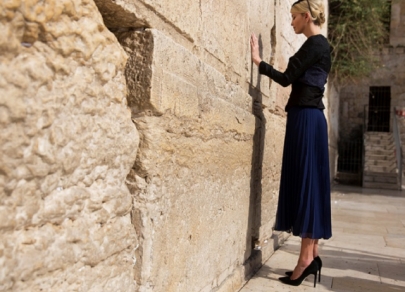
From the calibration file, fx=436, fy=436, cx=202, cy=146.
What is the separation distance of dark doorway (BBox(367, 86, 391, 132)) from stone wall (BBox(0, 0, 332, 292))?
15198 mm

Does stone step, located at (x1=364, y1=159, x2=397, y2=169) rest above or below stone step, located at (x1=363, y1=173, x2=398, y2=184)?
above

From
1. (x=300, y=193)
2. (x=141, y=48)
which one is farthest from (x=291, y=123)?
(x=141, y=48)

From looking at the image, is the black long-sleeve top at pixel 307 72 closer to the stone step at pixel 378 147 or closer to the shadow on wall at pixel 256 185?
the shadow on wall at pixel 256 185

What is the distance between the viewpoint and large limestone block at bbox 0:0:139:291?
95 cm

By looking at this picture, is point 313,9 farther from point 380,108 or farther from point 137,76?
point 380,108

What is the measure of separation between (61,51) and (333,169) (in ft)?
41.3

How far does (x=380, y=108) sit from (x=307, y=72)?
591 inches

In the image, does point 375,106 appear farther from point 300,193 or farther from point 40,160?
point 40,160

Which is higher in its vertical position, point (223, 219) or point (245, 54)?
point (245, 54)

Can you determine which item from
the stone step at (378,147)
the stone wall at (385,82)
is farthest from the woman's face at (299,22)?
the stone wall at (385,82)

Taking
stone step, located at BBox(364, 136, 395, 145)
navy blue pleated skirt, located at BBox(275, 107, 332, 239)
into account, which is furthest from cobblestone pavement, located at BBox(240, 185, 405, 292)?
stone step, located at BBox(364, 136, 395, 145)

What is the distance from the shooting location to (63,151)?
1.10m

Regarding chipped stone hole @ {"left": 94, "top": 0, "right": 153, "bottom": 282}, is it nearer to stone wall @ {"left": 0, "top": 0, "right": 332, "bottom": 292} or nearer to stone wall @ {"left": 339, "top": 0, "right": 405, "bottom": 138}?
stone wall @ {"left": 0, "top": 0, "right": 332, "bottom": 292}

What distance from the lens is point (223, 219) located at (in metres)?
2.32
